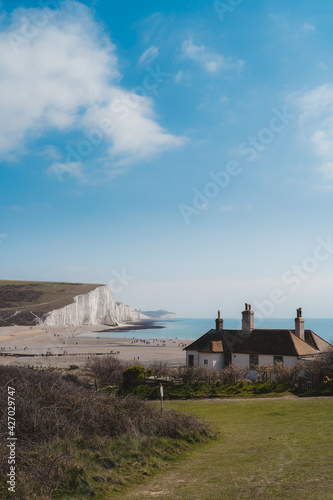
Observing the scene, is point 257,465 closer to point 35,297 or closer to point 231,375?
point 231,375

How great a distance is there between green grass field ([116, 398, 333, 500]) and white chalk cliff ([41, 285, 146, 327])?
138 meters

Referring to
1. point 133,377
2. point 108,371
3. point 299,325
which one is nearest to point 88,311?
point 108,371

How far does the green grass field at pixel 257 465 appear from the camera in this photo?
779 centimetres

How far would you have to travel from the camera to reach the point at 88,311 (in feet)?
565

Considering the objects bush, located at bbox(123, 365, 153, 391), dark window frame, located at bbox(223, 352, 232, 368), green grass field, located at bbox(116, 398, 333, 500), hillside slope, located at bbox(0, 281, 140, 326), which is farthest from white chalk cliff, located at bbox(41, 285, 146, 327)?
green grass field, located at bbox(116, 398, 333, 500)

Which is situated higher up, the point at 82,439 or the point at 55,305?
the point at 55,305

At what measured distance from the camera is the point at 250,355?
3397 centimetres

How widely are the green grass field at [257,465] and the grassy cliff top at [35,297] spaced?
13965 cm

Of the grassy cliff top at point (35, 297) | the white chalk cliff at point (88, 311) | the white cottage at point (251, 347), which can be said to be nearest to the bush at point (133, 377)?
the white cottage at point (251, 347)

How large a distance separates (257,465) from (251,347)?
83.7 ft

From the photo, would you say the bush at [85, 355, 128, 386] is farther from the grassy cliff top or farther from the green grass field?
the grassy cliff top

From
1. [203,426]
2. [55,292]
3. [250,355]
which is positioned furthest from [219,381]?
[55,292]

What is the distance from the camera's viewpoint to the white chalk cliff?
149875mm

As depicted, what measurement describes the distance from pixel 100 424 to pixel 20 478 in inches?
161
